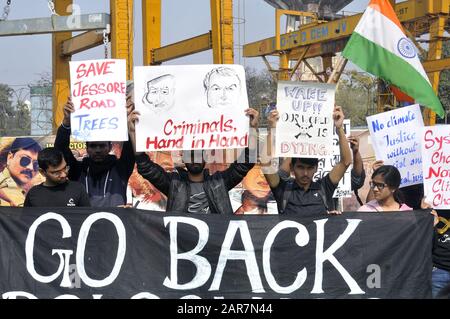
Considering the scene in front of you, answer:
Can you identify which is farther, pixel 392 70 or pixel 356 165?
pixel 392 70

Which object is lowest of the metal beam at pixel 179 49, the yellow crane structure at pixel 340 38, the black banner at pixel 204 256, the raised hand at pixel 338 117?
the black banner at pixel 204 256

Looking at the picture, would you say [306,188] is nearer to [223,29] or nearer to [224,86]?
[224,86]

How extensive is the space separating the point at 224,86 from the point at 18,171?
7.46 meters

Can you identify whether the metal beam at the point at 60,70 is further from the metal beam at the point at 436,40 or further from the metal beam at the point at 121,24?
the metal beam at the point at 436,40

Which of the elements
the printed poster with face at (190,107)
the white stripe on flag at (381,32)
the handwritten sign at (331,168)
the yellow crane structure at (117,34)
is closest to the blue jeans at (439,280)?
the printed poster with face at (190,107)

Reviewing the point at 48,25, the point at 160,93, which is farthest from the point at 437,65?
the point at 160,93

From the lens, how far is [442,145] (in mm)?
6035

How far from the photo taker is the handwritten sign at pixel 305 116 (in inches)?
226

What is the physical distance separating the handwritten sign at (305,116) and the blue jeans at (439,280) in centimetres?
121

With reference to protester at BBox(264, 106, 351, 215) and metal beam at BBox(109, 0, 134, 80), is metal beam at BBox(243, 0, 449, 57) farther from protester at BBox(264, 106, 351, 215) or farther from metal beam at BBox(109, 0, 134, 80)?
protester at BBox(264, 106, 351, 215)

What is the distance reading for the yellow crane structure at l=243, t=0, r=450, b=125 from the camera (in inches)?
808

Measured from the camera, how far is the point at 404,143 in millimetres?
6285
